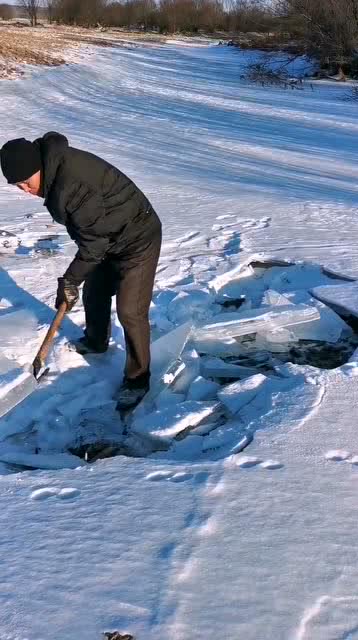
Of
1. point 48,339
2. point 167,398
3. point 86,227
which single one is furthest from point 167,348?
point 86,227

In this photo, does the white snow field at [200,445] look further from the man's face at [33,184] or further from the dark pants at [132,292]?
the man's face at [33,184]

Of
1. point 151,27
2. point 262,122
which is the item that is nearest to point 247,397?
point 262,122

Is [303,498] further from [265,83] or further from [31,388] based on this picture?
[265,83]

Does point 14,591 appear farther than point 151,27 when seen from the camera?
No

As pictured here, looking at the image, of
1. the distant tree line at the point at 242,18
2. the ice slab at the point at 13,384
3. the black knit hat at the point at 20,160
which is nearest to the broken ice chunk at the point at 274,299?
the ice slab at the point at 13,384

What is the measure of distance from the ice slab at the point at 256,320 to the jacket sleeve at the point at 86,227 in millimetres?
1110

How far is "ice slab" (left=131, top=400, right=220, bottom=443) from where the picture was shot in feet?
11.3

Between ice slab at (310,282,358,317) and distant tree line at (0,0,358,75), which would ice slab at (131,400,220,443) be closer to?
ice slab at (310,282,358,317)

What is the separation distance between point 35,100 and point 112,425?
13234mm

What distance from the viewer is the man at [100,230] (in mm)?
3242

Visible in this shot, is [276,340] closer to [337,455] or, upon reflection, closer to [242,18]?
[337,455]

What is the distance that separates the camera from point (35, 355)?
13.9ft

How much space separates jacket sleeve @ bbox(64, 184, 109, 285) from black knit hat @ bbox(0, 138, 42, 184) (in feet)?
0.80

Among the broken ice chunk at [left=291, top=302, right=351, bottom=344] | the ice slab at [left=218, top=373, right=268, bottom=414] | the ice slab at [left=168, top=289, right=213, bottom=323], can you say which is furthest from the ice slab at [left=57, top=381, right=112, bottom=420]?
the broken ice chunk at [left=291, top=302, right=351, bottom=344]
